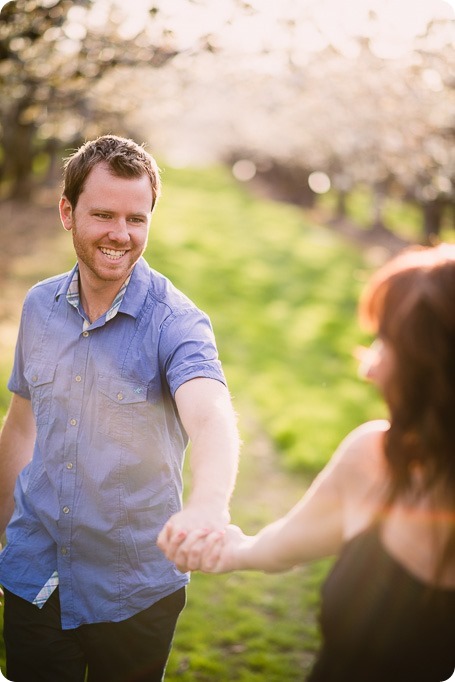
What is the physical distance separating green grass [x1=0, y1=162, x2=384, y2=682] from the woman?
270cm

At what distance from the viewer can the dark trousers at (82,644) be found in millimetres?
2545

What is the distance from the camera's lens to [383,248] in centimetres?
1773

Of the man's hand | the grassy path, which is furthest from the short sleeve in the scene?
the grassy path

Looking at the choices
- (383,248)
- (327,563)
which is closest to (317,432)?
(327,563)

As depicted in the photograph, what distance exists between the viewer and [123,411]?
2.48 m

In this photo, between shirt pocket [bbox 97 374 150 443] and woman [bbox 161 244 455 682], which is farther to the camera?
shirt pocket [bbox 97 374 150 443]

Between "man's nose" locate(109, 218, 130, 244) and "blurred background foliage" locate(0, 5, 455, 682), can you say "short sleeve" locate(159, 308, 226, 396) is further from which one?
"blurred background foliage" locate(0, 5, 455, 682)

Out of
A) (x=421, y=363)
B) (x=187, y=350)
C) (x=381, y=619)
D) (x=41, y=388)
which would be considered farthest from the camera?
(x=41, y=388)

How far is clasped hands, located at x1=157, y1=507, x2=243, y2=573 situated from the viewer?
2.10 m

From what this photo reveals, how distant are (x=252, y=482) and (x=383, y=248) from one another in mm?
12206

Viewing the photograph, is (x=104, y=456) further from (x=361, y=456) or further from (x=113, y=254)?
(x=361, y=456)

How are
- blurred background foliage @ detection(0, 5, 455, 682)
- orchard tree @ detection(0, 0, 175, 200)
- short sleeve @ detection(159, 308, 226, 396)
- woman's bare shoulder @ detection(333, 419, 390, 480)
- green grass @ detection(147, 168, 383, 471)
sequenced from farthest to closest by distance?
green grass @ detection(147, 168, 383, 471) → blurred background foliage @ detection(0, 5, 455, 682) → orchard tree @ detection(0, 0, 175, 200) → short sleeve @ detection(159, 308, 226, 396) → woman's bare shoulder @ detection(333, 419, 390, 480)

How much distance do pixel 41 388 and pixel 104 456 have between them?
0.38 metres

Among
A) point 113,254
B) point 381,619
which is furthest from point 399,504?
point 113,254
